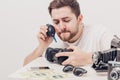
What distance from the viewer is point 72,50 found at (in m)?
1.66

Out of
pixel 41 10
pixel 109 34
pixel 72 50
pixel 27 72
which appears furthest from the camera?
pixel 41 10

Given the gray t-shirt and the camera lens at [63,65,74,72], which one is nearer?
the camera lens at [63,65,74,72]

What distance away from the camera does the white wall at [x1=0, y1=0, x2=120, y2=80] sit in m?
2.33

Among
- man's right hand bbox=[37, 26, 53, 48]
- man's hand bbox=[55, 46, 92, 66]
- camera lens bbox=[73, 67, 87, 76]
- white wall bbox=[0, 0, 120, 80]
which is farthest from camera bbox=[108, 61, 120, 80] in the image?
white wall bbox=[0, 0, 120, 80]

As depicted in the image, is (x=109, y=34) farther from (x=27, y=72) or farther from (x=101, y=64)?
(x=27, y=72)

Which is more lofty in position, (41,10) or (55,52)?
(41,10)

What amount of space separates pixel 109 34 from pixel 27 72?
0.76 metres

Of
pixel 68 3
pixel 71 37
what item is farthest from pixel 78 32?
pixel 68 3

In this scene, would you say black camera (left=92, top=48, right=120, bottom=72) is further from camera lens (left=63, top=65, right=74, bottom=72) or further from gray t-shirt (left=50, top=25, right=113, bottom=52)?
gray t-shirt (left=50, top=25, right=113, bottom=52)

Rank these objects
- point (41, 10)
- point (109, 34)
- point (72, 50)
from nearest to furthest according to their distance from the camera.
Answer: point (72, 50), point (109, 34), point (41, 10)

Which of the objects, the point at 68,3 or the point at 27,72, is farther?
the point at 68,3

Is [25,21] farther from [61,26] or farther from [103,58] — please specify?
[103,58]

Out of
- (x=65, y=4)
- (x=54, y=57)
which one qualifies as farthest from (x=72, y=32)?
(x=54, y=57)

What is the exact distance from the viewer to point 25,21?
254 cm
